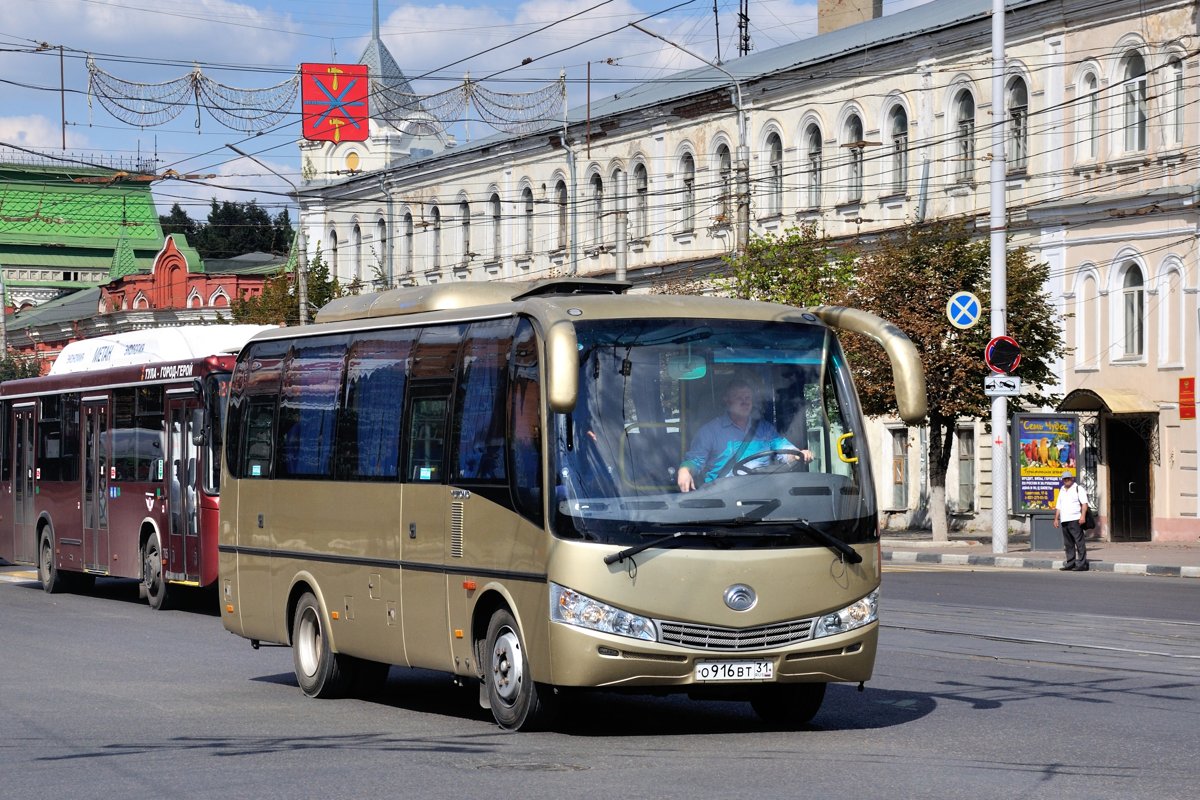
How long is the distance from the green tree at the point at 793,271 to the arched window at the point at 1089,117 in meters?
5.16

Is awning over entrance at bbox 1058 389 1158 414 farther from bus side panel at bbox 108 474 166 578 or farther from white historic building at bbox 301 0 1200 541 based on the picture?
bus side panel at bbox 108 474 166 578

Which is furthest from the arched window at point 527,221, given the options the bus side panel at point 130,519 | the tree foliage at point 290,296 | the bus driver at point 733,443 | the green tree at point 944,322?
the bus driver at point 733,443

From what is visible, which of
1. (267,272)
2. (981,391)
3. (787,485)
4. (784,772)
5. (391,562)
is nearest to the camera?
(784,772)

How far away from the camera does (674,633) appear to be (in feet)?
37.2

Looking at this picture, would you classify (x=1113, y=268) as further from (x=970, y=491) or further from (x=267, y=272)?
(x=267, y=272)

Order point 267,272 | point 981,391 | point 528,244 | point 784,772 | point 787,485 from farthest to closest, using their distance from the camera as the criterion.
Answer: point 267,272
point 528,244
point 981,391
point 787,485
point 784,772

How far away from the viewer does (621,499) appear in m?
11.5

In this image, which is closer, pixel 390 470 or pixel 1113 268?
pixel 390 470

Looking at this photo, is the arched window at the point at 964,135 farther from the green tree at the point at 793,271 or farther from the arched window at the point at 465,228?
the arched window at the point at 465,228

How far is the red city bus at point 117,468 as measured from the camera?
23031mm

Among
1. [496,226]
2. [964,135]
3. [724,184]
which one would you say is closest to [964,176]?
[964,135]

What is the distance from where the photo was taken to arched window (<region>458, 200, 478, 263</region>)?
66000 millimetres

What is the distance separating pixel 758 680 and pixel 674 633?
55cm

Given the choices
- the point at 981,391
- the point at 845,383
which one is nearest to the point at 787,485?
the point at 845,383
